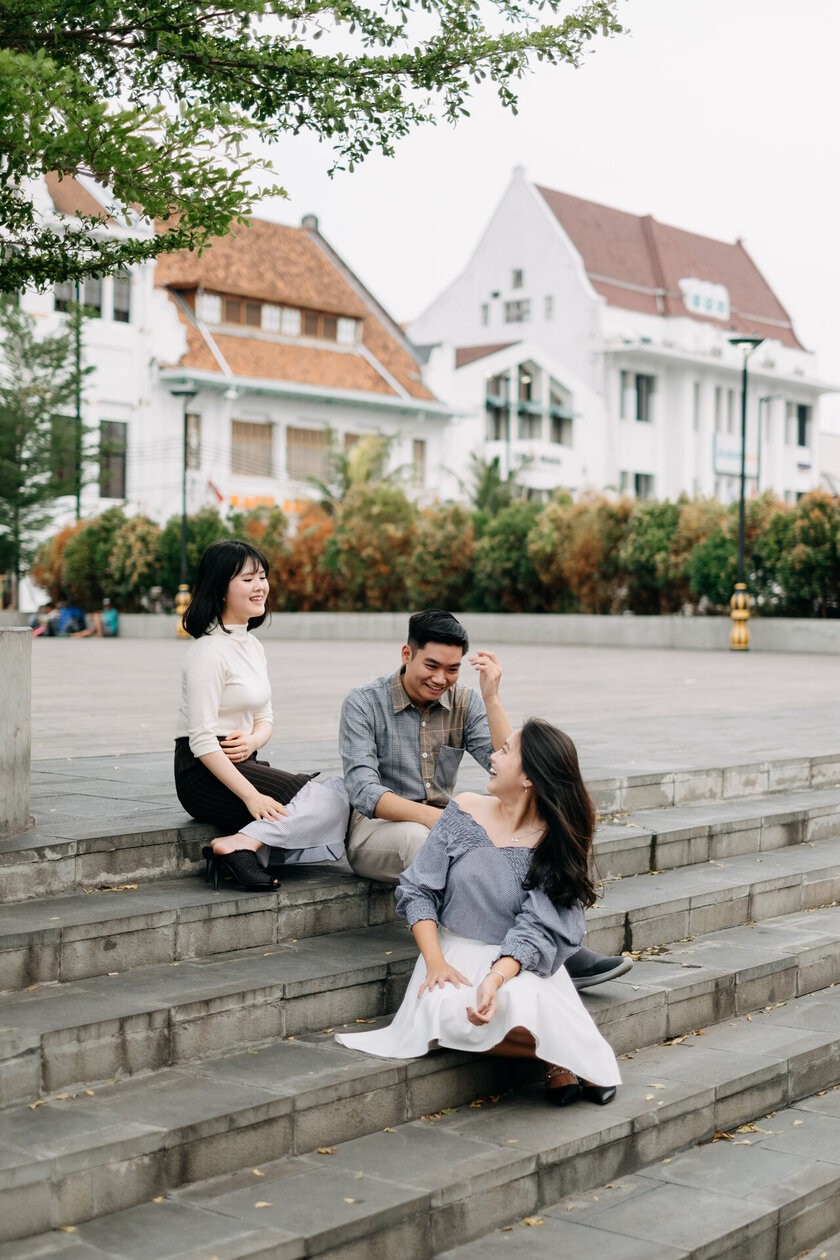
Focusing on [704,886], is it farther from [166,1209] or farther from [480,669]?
[166,1209]

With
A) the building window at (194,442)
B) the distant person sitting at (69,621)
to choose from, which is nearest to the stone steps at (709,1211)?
the distant person sitting at (69,621)

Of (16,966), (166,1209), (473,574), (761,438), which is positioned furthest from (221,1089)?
(761,438)

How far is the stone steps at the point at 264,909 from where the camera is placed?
4594 mm

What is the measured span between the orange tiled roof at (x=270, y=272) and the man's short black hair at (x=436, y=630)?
3973 centimetres

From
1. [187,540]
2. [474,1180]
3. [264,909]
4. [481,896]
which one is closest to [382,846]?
[264,909]

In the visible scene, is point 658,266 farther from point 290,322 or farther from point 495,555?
point 495,555

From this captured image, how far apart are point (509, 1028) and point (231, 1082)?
86cm

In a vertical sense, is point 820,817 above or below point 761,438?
below

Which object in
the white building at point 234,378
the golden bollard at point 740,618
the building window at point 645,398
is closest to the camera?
the golden bollard at point 740,618

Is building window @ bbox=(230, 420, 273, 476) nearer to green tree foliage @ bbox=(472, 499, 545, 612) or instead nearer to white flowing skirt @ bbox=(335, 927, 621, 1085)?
green tree foliage @ bbox=(472, 499, 545, 612)

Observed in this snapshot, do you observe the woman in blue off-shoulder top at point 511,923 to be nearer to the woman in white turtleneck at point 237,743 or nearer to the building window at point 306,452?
the woman in white turtleneck at point 237,743

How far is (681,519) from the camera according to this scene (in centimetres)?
2941

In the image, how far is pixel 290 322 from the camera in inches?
1845

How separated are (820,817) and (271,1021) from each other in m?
4.55
